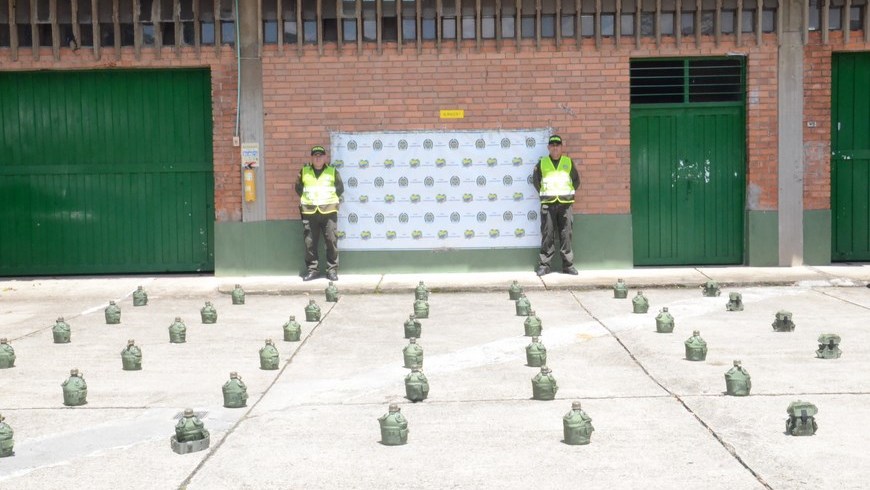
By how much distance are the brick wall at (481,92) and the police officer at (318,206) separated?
0.52 meters

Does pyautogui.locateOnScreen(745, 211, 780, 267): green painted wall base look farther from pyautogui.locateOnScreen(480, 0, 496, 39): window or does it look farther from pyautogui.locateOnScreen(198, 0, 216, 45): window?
pyautogui.locateOnScreen(198, 0, 216, 45): window

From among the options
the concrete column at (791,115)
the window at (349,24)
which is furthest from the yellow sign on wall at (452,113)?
the concrete column at (791,115)

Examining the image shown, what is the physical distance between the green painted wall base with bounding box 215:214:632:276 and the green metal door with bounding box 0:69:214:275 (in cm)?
65

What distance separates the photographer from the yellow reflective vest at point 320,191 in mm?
14812

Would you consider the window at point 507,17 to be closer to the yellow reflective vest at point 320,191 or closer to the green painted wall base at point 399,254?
the green painted wall base at point 399,254

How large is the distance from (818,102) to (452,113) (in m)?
5.07

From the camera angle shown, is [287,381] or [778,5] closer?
[287,381]

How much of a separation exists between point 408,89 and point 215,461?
32.8 feet

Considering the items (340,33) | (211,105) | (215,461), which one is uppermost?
(340,33)

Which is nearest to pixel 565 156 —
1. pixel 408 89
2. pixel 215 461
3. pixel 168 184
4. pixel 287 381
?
pixel 408 89

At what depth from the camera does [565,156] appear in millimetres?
14977

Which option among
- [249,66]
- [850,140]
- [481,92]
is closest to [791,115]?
[850,140]

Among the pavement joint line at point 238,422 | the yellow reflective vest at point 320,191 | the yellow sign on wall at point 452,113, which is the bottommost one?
the pavement joint line at point 238,422

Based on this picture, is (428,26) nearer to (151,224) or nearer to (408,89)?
(408,89)
